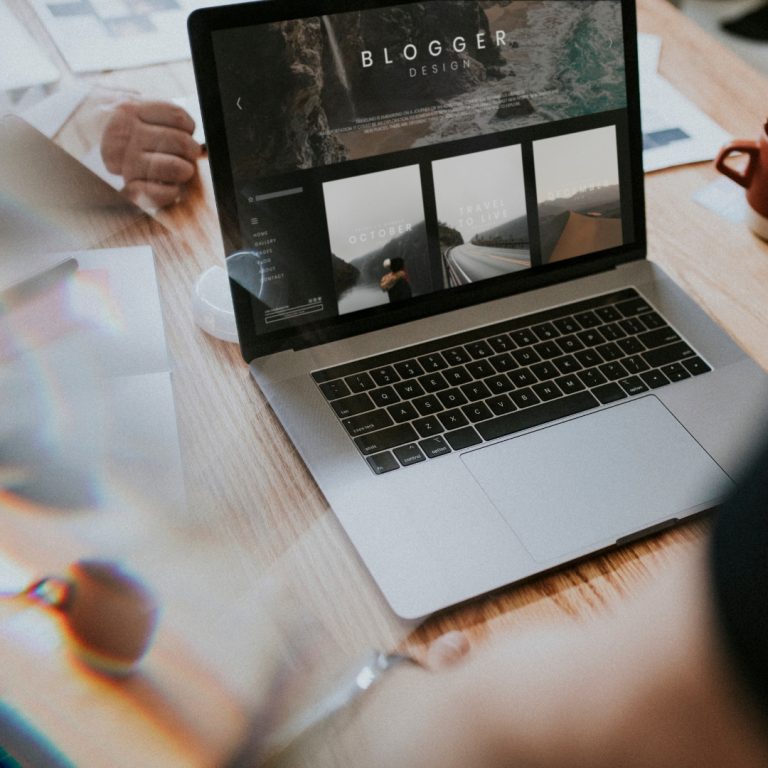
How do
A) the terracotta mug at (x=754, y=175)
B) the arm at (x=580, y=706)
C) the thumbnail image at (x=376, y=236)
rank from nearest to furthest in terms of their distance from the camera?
the arm at (x=580, y=706)
the thumbnail image at (x=376, y=236)
the terracotta mug at (x=754, y=175)

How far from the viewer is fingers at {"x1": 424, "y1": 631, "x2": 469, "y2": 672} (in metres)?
0.54

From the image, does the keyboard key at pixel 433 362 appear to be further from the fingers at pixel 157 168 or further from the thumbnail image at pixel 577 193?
the fingers at pixel 157 168

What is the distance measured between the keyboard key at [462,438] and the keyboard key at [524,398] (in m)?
0.05

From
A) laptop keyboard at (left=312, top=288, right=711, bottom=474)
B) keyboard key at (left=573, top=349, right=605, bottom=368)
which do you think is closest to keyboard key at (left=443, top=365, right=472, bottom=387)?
laptop keyboard at (left=312, top=288, right=711, bottom=474)

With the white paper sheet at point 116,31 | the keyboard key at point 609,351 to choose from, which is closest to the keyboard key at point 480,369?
the keyboard key at point 609,351

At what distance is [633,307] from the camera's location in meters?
0.77

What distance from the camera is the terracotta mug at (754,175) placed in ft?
2.80

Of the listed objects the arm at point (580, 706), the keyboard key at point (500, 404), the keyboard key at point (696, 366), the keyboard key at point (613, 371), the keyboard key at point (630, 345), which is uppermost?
the keyboard key at point (500, 404)

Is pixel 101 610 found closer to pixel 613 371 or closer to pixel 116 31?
Result: pixel 613 371

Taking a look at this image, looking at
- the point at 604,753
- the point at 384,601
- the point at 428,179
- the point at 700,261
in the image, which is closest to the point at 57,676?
the point at 384,601

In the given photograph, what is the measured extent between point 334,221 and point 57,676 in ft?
1.33

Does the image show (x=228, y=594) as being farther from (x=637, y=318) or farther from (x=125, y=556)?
(x=637, y=318)

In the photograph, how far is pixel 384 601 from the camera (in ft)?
1.85

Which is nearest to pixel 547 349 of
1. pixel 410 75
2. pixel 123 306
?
pixel 410 75
